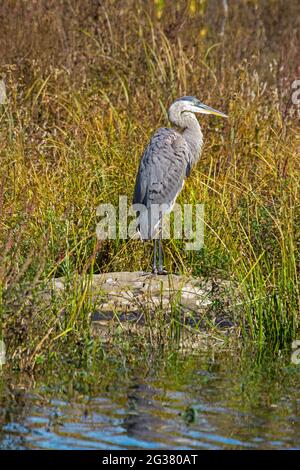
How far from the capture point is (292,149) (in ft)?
27.4

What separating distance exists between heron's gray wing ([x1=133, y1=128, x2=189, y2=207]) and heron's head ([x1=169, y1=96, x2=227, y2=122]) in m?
0.22

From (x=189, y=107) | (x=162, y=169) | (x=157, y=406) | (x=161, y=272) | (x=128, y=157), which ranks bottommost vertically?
(x=157, y=406)

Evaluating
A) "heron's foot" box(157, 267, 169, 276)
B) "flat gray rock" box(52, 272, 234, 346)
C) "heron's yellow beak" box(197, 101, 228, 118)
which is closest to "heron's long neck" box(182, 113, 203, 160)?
"heron's yellow beak" box(197, 101, 228, 118)

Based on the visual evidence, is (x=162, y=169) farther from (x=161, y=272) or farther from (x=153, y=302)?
(x=153, y=302)

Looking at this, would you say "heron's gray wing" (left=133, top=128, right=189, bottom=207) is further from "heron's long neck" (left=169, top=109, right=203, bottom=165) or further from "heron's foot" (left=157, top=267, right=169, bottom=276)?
"heron's foot" (left=157, top=267, right=169, bottom=276)

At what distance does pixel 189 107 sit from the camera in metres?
8.66

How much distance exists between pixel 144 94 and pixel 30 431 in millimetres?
5343

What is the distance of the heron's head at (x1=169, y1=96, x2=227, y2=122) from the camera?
8.62 m

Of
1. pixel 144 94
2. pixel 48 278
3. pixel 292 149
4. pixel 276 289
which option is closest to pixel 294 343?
pixel 276 289

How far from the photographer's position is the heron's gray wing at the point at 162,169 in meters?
7.98

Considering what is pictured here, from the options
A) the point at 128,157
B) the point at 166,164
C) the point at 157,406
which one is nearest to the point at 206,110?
the point at 166,164

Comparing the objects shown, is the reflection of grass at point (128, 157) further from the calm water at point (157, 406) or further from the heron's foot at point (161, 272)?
the calm water at point (157, 406)

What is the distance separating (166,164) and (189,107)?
0.63 m

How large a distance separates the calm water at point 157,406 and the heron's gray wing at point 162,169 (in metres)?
2.44
